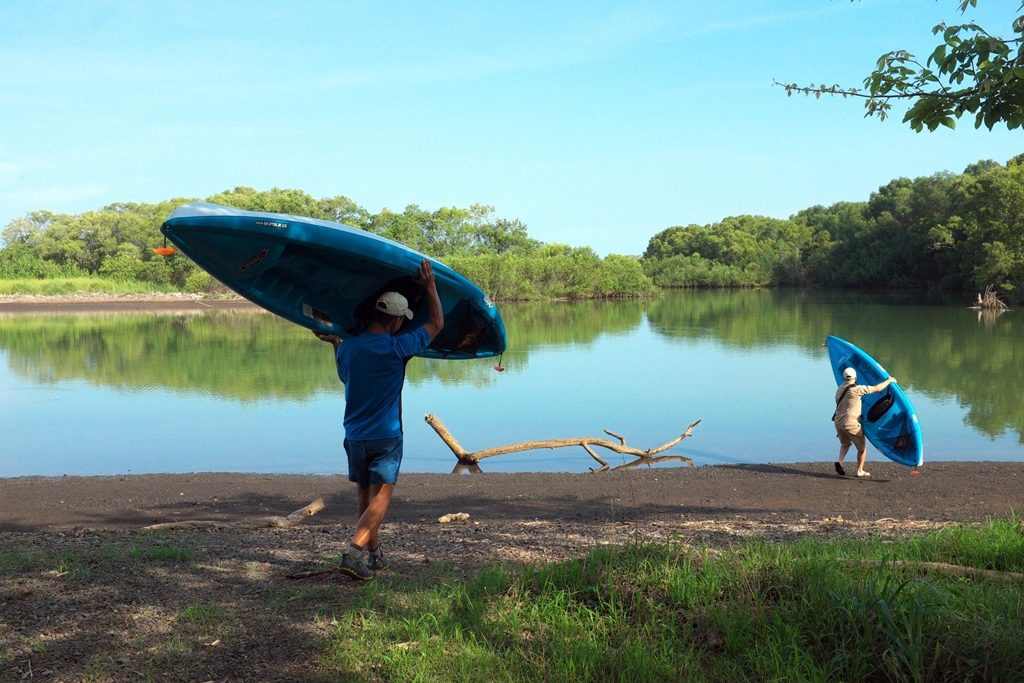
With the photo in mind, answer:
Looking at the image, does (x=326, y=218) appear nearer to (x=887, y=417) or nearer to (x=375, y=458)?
(x=887, y=417)

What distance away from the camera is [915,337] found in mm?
30516

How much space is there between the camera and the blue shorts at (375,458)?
14.3 feet

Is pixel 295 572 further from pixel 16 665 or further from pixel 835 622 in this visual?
pixel 835 622

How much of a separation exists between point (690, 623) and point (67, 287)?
67262 mm

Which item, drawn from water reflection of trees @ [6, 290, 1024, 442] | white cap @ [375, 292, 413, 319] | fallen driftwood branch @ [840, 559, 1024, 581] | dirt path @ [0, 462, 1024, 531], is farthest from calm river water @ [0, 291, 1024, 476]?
fallen driftwood branch @ [840, 559, 1024, 581]

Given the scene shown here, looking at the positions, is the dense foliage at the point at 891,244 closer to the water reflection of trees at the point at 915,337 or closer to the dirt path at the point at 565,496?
the water reflection of trees at the point at 915,337

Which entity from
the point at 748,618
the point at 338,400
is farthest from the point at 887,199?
the point at 748,618

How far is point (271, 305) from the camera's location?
20.3 ft

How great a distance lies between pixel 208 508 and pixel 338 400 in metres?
10.3

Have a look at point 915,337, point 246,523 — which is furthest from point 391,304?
point 915,337

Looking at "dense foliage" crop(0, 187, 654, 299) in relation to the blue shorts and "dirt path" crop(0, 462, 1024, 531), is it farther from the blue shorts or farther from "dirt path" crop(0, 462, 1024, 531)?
the blue shorts

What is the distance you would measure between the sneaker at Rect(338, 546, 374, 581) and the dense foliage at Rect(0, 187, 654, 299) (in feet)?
200

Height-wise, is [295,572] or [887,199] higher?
[887,199]

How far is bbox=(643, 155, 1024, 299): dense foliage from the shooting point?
51250 mm
